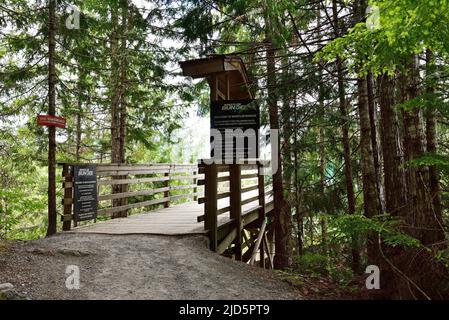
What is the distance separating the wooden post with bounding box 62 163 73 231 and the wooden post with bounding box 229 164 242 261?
336cm

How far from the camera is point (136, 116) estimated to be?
1268 centimetres

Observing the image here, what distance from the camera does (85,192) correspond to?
720 centimetres

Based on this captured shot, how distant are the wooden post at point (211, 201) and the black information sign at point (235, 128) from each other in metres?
0.95

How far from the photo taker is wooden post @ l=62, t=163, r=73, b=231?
6828 mm

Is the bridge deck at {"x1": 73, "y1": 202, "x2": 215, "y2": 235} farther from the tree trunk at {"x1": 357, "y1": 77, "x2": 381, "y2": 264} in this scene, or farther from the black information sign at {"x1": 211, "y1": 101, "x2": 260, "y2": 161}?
the tree trunk at {"x1": 357, "y1": 77, "x2": 381, "y2": 264}

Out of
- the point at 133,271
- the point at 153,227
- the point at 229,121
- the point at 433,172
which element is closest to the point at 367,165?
the point at 433,172

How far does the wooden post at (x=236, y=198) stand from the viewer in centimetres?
728

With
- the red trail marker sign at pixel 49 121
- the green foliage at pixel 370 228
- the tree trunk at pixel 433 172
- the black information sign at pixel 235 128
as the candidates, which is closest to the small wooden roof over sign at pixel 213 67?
the black information sign at pixel 235 128

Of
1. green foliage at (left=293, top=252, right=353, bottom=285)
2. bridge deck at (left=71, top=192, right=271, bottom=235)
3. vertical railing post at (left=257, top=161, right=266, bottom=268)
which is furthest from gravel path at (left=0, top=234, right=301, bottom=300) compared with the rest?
vertical railing post at (left=257, top=161, right=266, bottom=268)

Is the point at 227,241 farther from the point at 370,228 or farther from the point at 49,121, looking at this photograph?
the point at 49,121

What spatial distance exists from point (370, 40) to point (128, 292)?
3.84 m

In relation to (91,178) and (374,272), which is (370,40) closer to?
(374,272)

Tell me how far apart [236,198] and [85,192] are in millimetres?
3286

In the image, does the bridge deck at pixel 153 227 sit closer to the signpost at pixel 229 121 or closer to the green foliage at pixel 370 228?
the signpost at pixel 229 121
